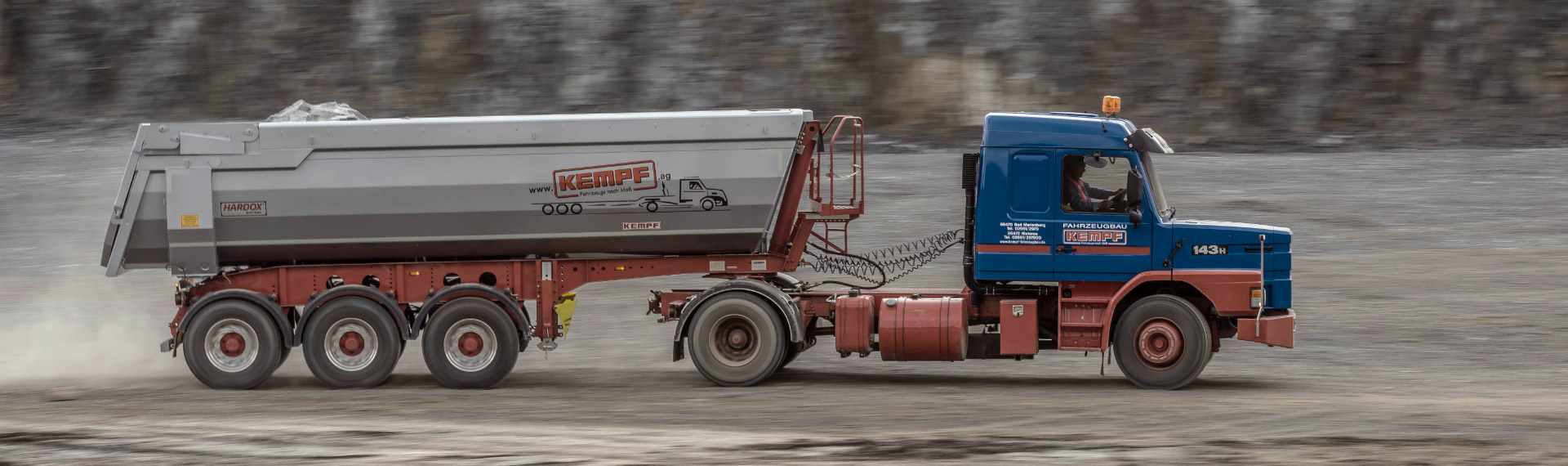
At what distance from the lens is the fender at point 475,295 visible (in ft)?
42.9

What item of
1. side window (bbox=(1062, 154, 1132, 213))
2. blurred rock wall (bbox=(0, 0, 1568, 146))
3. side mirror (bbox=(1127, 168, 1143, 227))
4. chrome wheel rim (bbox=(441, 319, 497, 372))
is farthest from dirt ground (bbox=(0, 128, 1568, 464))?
blurred rock wall (bbox=(0, 0, 1568, 146))

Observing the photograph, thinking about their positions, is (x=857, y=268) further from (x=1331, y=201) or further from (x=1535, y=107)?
(x=1535, y=107)

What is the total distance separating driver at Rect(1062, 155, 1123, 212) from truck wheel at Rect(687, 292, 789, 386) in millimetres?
2929

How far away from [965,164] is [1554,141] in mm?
21739

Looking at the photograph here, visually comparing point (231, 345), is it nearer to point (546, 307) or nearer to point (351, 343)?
point (351, 343)

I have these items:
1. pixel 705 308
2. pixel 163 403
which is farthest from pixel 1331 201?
pixel 163 403

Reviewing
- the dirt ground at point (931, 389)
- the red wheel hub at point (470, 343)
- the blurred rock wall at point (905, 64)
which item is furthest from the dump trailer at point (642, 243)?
the blurred rock wall at point (905, 64)

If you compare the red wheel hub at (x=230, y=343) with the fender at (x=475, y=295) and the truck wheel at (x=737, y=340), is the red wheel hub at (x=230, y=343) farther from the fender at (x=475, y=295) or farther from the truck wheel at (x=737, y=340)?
the truck wheel at (x=737, y=340)

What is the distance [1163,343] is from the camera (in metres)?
12.4

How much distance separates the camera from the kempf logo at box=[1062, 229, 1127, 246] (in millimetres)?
12398

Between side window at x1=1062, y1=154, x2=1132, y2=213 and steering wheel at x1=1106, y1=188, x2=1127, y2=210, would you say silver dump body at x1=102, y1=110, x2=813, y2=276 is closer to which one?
side window at x1=1062, y1=154, x2=1132, y2=213

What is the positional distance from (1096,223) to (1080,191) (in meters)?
0.32

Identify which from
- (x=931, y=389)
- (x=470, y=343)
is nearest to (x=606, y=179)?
(x=470, y=343)

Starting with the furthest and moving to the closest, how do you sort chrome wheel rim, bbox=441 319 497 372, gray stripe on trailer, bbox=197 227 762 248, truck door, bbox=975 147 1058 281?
chrome wheel rim, bbox=441 319 497 372, gray stripe on trailer, bbox=197 227 762 248, truck door, bbox=975 147 1058 281
